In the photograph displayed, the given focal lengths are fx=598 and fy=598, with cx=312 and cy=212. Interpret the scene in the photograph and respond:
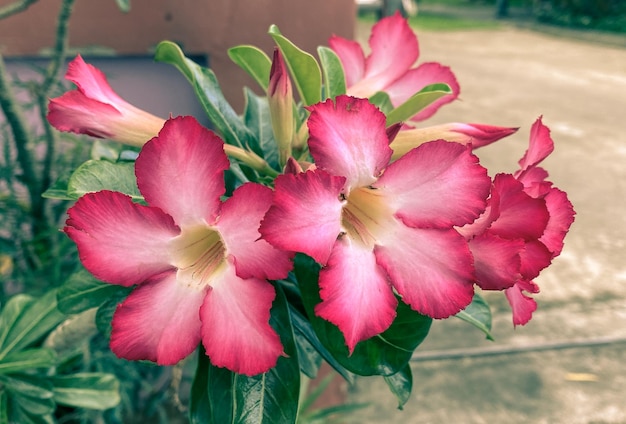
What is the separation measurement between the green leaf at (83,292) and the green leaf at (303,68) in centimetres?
33

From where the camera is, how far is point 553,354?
2402 mm

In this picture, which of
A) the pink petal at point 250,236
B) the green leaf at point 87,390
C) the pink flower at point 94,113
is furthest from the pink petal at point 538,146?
the green leaf at point 87,390

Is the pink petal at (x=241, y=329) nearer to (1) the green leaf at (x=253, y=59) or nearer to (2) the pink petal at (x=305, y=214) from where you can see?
(2) the pink petal at (x=305, y=214)

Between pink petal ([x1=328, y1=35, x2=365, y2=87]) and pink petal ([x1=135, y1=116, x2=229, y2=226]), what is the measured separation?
1.20ft

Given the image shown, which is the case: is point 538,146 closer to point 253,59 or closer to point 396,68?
point 396,68

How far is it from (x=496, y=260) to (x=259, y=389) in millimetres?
279

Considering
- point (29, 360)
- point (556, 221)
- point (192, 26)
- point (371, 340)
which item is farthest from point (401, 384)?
point (192, 26)

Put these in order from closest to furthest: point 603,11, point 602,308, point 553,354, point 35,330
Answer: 1. point 35,330
2. point 553,354
3. point 602,308
4. point 603,11

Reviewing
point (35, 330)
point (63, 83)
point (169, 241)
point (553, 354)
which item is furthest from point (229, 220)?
point (553, 354)

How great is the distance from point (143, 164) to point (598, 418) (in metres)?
2.12

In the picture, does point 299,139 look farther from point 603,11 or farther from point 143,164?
point 603,11

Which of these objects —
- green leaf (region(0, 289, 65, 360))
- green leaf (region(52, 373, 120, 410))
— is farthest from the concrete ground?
green leaf (region(0, 289, 65, 360))

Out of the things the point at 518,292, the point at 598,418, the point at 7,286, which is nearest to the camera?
the point at 518,292

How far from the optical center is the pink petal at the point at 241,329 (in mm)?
479
